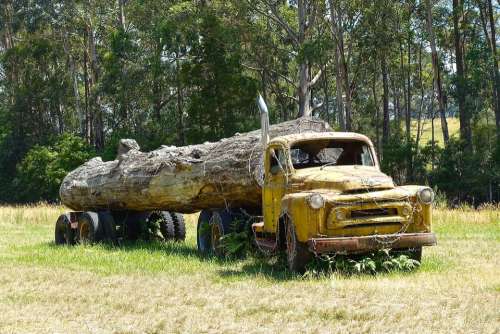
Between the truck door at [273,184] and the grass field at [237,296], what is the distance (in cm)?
77

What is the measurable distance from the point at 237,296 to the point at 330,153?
386 centimetres

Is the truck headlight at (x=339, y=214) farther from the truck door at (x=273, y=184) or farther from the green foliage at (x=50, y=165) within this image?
the green foliage at (x=50, y=165)

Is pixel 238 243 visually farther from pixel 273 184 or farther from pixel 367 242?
pixel 367 242

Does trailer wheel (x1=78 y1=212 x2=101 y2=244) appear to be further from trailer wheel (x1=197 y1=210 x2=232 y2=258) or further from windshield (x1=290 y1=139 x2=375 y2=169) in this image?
windshield (x1=290 y1=139 x2=375 y2=169)

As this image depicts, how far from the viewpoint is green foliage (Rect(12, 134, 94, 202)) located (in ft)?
163

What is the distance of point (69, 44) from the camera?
2196 inches

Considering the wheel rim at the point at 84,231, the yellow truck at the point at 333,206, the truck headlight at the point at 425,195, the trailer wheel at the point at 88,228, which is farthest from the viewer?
the wheel rim at the point at 84,231

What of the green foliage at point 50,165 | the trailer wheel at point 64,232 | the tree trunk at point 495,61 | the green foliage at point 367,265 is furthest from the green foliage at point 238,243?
the green foliage at point 50,165

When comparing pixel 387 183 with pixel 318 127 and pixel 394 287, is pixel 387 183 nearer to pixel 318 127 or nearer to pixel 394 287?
pixel 394 287

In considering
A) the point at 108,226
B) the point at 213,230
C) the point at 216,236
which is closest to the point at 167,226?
the point at 108,226

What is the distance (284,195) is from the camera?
1133cm

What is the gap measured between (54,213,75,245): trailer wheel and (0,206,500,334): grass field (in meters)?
3.56

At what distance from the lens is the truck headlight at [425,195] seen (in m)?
10.4

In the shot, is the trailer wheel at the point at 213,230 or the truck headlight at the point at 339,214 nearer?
the truck headlight at the point at 339,214
